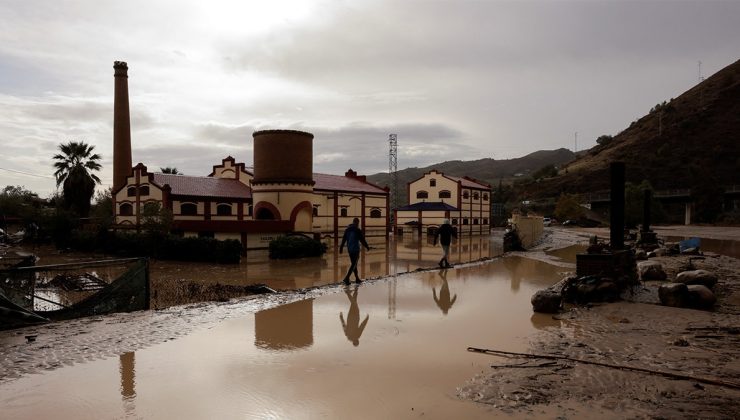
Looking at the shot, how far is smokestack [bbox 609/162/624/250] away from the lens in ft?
38.9

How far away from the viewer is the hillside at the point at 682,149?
78.2 metres

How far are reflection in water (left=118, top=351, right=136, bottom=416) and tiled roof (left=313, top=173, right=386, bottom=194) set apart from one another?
30.2 meters

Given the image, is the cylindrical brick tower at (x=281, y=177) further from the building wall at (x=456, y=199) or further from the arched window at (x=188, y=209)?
the building wall at (x=456, y=199)

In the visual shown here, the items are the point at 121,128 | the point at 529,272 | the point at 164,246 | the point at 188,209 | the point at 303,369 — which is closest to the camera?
the point at 303,369

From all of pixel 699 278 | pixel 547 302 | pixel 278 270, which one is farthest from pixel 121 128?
pixel 699 278

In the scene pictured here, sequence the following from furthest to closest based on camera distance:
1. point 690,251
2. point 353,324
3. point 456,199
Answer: point 456,199 → point 690,251 → point 353,324

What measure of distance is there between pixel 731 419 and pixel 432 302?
7.16m

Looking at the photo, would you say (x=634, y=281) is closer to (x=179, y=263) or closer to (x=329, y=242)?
(x=179, y=263)

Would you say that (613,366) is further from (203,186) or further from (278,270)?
(203,186)

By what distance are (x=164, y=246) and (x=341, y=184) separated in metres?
18.5

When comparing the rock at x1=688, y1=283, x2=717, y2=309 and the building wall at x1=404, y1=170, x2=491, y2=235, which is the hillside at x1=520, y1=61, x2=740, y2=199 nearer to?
the building wall at x1=404, y1=170, x2=491, y2=235

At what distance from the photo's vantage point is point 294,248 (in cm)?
2652

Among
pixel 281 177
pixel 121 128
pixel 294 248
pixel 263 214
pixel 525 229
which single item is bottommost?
pixel 294 248

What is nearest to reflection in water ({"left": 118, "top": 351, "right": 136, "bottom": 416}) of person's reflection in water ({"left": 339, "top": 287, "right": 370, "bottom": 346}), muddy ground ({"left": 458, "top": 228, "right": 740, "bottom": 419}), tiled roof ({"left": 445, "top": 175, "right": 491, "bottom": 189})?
person's reflection in water ({"left": 339, "top": 287, "right": 370, "bottom": 346})
